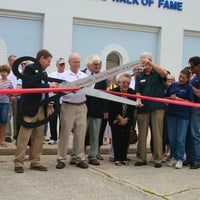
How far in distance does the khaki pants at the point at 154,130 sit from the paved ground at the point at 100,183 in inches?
11.6

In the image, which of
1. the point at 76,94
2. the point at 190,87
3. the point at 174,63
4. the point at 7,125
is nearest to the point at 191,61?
the point at 190,87

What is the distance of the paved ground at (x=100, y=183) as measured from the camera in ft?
18.4

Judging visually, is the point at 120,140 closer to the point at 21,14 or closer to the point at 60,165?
the point at 60,165

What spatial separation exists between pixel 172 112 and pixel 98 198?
9.08 ft

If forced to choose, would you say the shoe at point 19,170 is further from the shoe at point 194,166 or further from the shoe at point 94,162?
Result: the shoe at point 194,166

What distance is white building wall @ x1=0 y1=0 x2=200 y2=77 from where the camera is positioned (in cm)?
1253

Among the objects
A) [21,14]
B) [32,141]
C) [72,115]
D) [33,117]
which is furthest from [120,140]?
[21,14]

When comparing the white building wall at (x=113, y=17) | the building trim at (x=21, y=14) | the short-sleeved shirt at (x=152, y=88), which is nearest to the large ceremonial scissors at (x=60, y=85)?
the short-sleeved shirt at (x=152, y=88)

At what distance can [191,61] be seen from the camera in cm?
777

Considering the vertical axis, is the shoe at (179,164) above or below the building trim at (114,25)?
below

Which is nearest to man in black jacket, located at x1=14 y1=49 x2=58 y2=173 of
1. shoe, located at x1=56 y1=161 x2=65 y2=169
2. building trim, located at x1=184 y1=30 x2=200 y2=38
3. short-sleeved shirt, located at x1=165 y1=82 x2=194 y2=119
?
shoe, located at x1=56 y1=161 x2=65 y2=169

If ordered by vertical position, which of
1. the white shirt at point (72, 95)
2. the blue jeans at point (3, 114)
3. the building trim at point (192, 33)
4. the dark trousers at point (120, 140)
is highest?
the building trim at point (192, 33)

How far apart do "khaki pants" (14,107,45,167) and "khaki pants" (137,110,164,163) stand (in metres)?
1.90

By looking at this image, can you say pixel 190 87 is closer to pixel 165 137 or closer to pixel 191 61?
pixel 191 61
